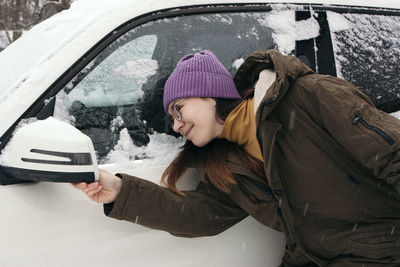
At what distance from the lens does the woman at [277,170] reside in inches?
57.6

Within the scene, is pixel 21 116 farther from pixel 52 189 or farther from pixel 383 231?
pixel 383 231

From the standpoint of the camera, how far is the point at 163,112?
1.69m

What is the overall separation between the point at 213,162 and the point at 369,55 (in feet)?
3.17

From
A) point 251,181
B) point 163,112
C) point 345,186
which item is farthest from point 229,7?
point 345,186

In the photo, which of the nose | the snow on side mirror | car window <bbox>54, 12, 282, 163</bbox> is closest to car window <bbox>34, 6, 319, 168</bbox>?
car window <bbox>54, 12, 282, 163</bbox>

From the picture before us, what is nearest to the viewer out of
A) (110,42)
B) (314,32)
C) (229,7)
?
(110,42)

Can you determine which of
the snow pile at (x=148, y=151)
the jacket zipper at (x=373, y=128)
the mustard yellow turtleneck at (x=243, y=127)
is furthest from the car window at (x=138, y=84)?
the jacket zipper at (x=373, y=128)

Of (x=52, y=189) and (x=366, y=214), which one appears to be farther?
(x=366, y=214)

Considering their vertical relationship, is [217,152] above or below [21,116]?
below

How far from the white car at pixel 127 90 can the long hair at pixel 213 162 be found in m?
0.06

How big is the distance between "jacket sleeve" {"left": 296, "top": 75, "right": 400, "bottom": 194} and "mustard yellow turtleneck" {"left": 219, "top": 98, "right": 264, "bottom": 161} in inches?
9.3

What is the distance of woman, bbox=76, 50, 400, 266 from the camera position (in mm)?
1462

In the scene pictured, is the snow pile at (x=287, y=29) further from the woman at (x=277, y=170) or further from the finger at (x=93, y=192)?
the finger at (x=93, y=192)

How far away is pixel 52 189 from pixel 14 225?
0.51ft
